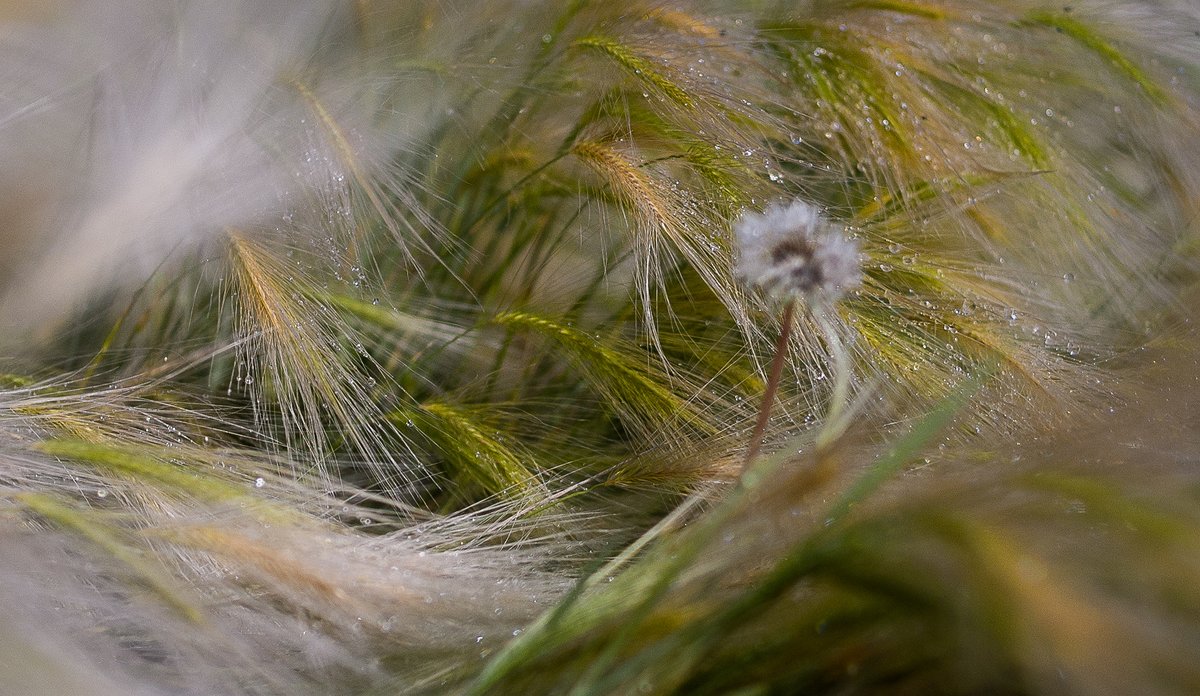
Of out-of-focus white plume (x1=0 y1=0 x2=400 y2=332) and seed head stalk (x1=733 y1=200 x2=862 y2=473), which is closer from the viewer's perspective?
seed head stalk (x1=733 y1=200 x2=862 y2=473)

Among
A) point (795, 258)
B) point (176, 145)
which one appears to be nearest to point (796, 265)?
point (795, 258)

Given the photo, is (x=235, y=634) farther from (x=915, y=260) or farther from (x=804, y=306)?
(x=915, y=260)

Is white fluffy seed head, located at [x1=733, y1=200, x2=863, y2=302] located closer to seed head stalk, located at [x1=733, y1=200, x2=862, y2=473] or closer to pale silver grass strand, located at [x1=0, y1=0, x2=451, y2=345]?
seed head stalk, located at [x1=733, y1=200, x2=862, y2=473]

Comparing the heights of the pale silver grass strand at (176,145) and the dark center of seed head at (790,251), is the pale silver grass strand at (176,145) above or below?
above

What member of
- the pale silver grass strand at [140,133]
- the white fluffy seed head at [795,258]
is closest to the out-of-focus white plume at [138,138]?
the pale silver grass strand at [140,133]

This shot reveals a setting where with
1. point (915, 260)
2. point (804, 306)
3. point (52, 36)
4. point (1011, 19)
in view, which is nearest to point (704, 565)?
point (804, 306)

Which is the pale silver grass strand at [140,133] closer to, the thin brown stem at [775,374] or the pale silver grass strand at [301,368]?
the pale silver grass strand at [301,368]

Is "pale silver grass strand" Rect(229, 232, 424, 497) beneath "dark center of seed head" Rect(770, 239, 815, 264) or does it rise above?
beneath

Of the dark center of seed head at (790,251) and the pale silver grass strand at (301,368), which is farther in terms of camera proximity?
the pale silver grass strand at (301,368)

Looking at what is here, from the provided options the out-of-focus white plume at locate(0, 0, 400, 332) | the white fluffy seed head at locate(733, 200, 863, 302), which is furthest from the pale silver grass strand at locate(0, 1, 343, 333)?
the white fluffy seed head at locate(733, 200, 863, 302)
